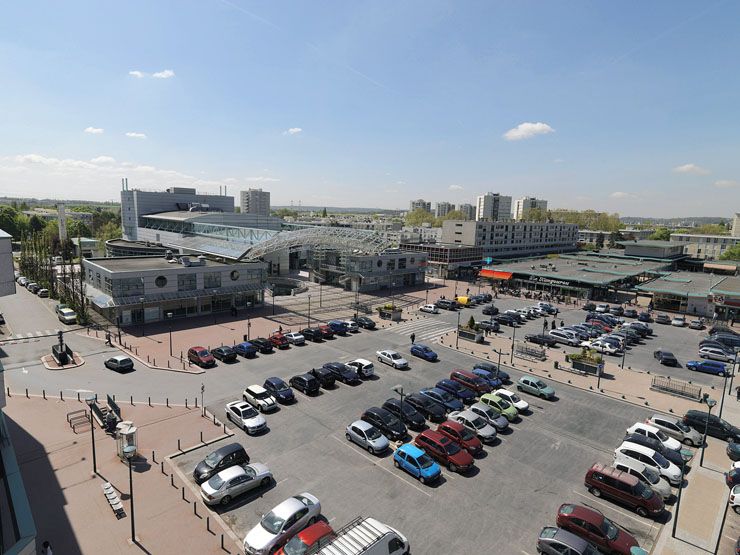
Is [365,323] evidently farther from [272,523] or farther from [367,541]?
[367,541]

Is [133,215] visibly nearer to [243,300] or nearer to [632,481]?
[243,300]

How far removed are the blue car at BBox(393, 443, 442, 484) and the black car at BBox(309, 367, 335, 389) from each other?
10959 mm

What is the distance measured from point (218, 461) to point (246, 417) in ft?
16.8

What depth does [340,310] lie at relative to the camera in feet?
186

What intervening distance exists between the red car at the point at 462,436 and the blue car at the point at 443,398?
3.95 meters

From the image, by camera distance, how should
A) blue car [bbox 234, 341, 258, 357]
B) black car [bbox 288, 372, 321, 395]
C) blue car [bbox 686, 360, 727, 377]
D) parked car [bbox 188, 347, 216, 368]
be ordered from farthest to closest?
blue car [bbox 686, 360, 727, 377] < blue car [bbox 234, 341, 258, 357] < parked car [bbox 188, 347, 216, 368] < black car [bbox 288, 372, 321, 395]

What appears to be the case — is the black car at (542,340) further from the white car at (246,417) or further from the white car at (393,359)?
the white car at (246,417)

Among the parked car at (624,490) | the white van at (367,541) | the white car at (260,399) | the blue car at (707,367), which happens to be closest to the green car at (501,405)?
the parked car at (624,490)

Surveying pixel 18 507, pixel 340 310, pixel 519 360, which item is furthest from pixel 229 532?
pixel 340 310

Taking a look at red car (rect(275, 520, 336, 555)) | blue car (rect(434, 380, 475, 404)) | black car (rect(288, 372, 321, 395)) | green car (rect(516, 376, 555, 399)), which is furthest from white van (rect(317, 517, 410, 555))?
green car (rect(516, 376, 555, 399))

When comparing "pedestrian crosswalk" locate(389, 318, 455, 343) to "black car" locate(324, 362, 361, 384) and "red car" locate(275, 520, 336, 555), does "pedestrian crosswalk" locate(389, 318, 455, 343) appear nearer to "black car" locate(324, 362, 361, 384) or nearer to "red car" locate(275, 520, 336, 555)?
"black car" locate(324, 362, 361, 384)

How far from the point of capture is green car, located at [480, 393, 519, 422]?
1077 inches

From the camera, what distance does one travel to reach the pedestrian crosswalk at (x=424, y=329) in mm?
46094

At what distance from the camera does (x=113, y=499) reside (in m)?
17.9
